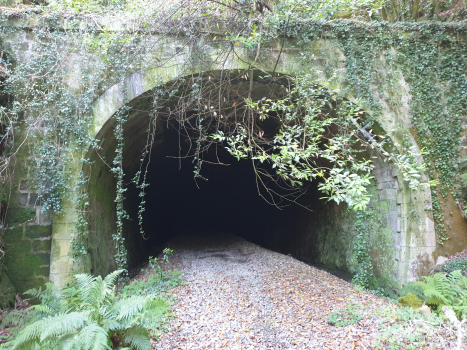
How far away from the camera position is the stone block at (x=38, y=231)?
16.6 feet

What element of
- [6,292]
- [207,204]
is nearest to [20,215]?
[6,292]

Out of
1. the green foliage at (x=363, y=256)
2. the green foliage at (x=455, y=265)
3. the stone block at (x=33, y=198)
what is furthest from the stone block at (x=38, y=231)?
the green foliage at (x=455, y=265)

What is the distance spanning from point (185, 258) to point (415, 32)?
7.16 meters

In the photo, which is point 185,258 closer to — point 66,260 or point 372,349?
Result: point 66,260

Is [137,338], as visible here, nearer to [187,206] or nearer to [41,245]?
[41,245]

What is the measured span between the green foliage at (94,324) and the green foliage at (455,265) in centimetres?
511

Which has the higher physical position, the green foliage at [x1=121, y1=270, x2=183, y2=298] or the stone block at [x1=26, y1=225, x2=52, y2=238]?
the stone block at [x1=26, y1=225, x2=52, y2=238]

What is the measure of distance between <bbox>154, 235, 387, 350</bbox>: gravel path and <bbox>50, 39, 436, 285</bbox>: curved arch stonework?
145 cm

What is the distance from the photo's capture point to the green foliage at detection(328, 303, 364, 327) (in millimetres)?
3862

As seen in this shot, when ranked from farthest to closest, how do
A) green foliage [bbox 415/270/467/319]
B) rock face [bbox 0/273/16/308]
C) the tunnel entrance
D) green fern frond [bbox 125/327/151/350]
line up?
the tunnel entrance
rock face [bbox 0/273/16/308]
green foliage [bbox 415/270/467/319]
green fern frond [bbox 125/327/151/350]

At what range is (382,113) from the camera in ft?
19.5

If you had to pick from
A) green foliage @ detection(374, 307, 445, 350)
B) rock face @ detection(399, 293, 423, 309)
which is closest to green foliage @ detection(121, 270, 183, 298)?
green foliage @ detection(374, 307, 445, 350)

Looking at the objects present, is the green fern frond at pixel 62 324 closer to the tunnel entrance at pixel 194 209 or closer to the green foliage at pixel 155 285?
the green foliage at pixel 155 285

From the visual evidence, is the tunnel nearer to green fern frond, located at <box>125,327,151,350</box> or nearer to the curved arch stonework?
the curved arch stonework
